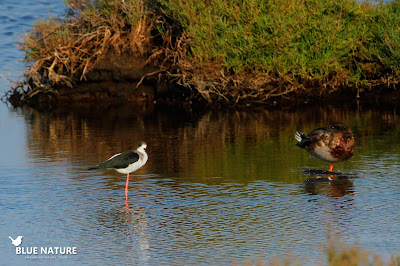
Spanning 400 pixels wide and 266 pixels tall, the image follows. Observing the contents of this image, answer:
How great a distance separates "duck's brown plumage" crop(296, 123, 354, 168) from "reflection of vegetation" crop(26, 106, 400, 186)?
628mm

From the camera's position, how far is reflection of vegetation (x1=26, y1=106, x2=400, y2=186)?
14656 millimetres

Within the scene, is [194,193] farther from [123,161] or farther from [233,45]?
[233,45]

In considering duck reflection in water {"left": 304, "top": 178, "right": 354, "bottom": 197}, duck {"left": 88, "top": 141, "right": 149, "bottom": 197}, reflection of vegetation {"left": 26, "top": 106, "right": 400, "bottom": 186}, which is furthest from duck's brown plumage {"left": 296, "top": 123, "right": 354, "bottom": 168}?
duck {"left": 88, "top": 141, "right": 149, "bottom": 197}

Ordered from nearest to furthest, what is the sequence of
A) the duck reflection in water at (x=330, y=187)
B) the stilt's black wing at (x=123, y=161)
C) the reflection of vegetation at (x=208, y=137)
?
the stilt's black wing at (x=123, y=161) → the duck reflection in water at (x=330, y=187) → the reflection of vegetation at (x=208, y=137)

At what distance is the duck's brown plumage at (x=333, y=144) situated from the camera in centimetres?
1333

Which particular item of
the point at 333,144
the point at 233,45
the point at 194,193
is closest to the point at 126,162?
the point at 194,193

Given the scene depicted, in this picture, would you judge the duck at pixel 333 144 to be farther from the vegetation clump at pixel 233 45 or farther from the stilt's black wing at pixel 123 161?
the vegetation clump at pixel 233 45

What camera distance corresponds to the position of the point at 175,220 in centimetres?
1075

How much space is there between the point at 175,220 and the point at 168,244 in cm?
119

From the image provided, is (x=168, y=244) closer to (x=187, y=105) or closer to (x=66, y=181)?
(x=66, y=181)

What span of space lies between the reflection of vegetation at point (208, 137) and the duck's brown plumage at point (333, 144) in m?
0.63

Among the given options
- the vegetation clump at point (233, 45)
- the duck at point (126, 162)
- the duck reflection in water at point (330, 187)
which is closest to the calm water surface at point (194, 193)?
the duck reflection in water at point (330, 187)

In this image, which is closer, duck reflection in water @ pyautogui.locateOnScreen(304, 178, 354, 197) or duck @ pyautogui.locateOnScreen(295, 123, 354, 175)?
duck reflection in water @ pyautogui.locateOnScreen(304, 178, 354, 197)

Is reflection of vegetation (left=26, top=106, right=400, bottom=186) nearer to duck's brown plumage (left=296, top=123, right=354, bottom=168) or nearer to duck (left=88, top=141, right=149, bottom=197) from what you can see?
duck's brown plumage (left=296, top=123, right=354, bottom=168)
